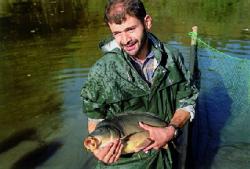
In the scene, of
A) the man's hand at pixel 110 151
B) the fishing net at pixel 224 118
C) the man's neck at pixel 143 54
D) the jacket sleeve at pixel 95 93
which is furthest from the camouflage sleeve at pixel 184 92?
the fishing net at pixel 224 118

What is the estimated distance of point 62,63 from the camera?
37.7ft

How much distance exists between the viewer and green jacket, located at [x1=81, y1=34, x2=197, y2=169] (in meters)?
3.18

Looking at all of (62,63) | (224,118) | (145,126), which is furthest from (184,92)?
(62,63)

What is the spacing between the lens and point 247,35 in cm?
1332

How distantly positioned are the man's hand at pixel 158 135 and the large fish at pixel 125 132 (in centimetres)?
3

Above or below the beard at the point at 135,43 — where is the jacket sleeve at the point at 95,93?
below

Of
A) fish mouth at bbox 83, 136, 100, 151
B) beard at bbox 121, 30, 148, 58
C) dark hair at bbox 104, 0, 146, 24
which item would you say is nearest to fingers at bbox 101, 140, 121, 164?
fish mouth at bbox 83, 136, 100, 151

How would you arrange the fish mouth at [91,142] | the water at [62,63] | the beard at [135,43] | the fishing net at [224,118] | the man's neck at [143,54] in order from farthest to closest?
the water at [62,63]
the fishing net at [224,118]
the man's neck at [143,54]
the beard at [135,43]
the fish mouth at [91,142]

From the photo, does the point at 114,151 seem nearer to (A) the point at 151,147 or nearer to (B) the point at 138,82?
(A) the point at 151,147

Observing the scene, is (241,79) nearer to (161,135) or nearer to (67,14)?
(161,135)

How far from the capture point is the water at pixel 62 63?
688 centimetres

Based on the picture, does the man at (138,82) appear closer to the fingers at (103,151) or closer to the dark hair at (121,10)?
the dark hair at (121,10)

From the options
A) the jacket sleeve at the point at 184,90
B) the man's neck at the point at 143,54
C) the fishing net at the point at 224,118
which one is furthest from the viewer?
the fishing net at the point at 224,118

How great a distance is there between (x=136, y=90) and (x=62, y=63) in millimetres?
8518
